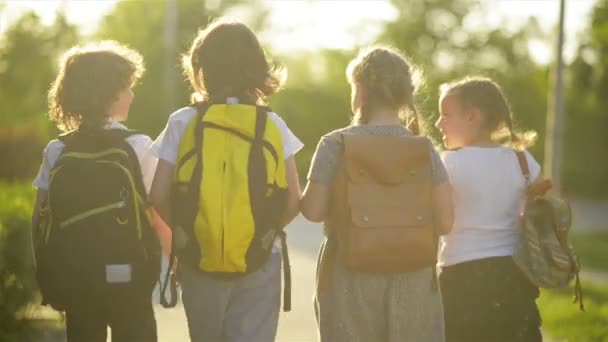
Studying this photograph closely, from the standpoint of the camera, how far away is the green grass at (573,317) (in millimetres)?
9039

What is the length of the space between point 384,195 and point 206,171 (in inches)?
27.6

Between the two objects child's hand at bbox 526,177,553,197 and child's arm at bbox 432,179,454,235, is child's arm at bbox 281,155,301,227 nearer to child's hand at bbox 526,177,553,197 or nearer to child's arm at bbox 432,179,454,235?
child's arm at bbox 432,179,454,235

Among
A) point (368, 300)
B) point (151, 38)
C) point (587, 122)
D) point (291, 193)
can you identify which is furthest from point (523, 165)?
point (587, 122)

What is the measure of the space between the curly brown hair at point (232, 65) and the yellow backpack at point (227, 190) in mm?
121

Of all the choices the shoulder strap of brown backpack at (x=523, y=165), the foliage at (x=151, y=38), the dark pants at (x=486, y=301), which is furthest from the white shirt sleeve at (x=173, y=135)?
the foliage at (x=151, y=38)

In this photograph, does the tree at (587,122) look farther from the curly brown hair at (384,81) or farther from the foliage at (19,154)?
the curly brown hair at (384,81)

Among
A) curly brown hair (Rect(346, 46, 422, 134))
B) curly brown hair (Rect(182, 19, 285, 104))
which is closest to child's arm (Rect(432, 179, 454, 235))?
curly brown hair (Rect(346, 46, 422, 134))

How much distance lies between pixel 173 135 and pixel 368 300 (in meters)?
0.97

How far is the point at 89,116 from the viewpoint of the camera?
4.98m

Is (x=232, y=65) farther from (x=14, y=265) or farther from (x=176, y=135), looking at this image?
(x=14, y=265)

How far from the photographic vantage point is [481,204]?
5457 mm

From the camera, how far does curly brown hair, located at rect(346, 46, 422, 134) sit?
16.2 ft

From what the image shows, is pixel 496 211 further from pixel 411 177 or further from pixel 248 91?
pixel 248 91

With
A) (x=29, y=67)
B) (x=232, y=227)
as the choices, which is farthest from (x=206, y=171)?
(x=29, y=67)
